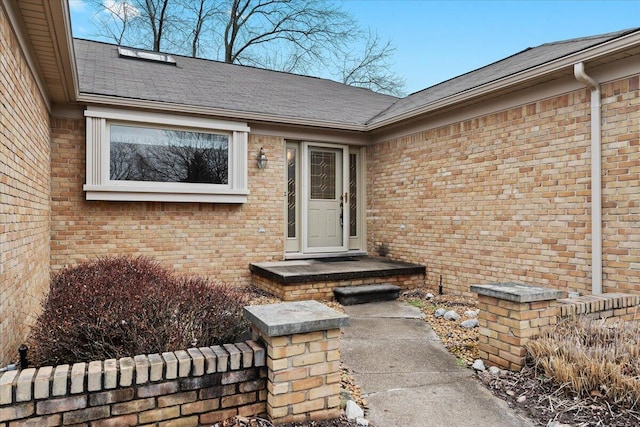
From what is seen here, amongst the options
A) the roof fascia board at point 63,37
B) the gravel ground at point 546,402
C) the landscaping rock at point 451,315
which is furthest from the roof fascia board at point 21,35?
the landscaping rock at point 451,315

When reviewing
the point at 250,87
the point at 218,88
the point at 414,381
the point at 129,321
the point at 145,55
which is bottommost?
the point at 414,381

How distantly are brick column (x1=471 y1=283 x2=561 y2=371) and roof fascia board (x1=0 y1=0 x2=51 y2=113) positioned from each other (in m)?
3.97

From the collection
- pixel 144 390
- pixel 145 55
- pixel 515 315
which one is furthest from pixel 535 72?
pixel 145 55

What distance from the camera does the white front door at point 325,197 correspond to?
24.1 ft

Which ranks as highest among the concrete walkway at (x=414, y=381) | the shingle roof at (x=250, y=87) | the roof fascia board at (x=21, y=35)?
the shingle roof at (x=250, y=87)

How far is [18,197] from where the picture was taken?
3262 millimetres

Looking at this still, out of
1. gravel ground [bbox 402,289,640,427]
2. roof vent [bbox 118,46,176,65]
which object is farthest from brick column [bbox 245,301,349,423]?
roof vent [bbox 118,46,176,65]

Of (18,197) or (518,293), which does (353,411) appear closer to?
(518,293)

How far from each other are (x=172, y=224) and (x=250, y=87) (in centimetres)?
337

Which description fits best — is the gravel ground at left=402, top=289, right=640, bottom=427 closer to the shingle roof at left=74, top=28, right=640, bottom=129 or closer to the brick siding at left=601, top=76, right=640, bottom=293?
the brick siding at left=601, top=76, right=640, bottom=293

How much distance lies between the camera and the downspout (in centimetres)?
421

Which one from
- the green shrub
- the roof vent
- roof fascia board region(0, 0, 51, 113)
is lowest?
the green shrub

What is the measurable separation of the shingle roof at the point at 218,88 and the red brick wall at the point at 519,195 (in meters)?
1.86

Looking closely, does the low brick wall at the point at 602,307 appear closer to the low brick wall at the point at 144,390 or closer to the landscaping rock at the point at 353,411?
the landscaping rock at the point at 353,411
